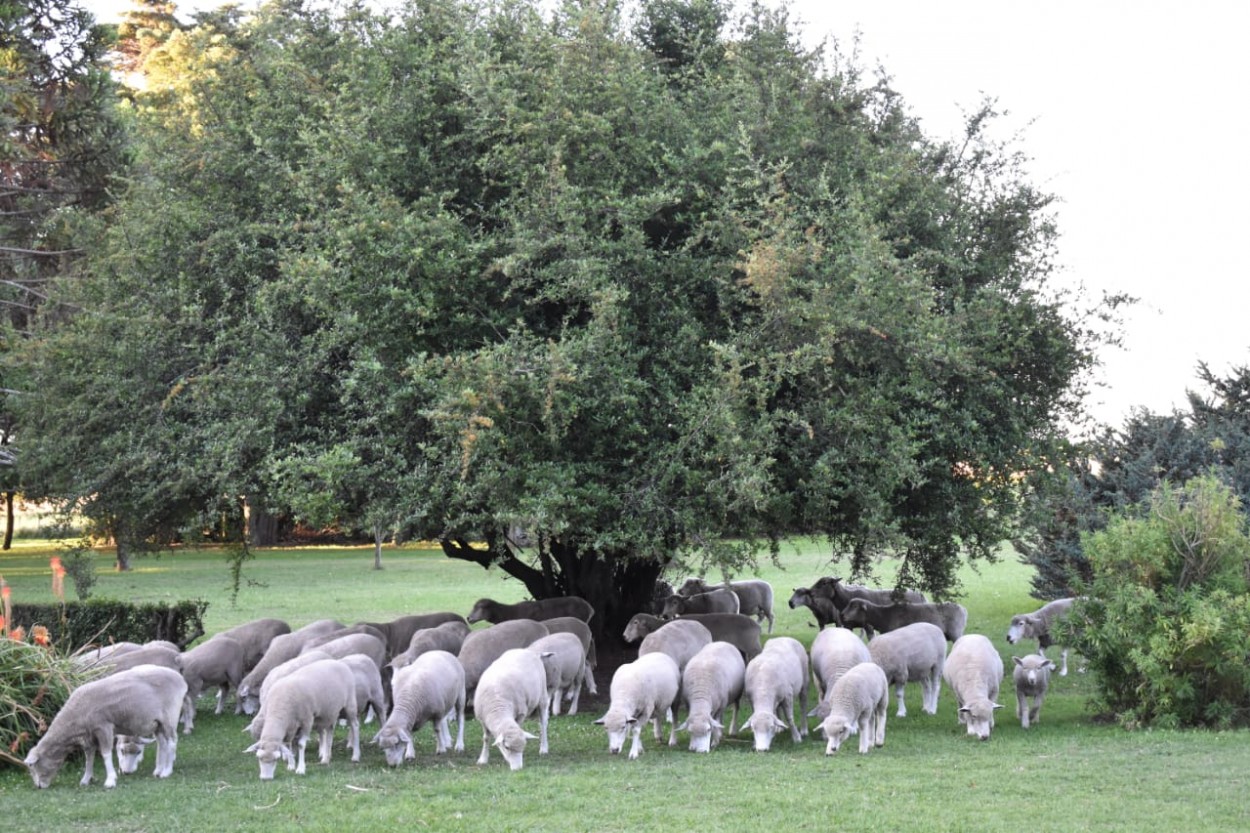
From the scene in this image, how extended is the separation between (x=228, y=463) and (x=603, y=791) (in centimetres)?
758

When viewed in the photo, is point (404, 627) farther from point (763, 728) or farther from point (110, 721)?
point (763, 728)

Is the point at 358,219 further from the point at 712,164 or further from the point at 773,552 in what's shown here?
the point at 773,552

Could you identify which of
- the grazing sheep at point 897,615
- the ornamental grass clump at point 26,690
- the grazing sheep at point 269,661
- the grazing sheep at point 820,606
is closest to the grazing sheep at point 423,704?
the grazing sheep at point 269,661

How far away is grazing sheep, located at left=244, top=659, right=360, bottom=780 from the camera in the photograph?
12.9m

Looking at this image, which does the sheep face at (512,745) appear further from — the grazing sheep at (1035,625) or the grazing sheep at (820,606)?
the grazing sheep at (1035,625)

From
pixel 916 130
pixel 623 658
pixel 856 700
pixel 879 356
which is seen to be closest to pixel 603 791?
pixel 856 700

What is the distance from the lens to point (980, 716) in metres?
14.7

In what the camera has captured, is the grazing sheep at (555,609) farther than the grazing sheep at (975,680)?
Yes

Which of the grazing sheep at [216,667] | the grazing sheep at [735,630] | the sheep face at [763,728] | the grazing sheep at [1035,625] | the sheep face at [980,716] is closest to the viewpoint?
the sheep face at [763,728]

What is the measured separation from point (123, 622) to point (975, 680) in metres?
14.1

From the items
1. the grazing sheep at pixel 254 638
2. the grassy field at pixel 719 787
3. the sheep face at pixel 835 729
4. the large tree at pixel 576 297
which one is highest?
the large tree at pixel 576 297

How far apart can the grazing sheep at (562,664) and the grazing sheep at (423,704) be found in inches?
43.2

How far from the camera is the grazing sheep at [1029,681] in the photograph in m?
15.7

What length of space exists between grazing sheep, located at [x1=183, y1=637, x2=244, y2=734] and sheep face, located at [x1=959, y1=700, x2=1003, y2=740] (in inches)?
372
